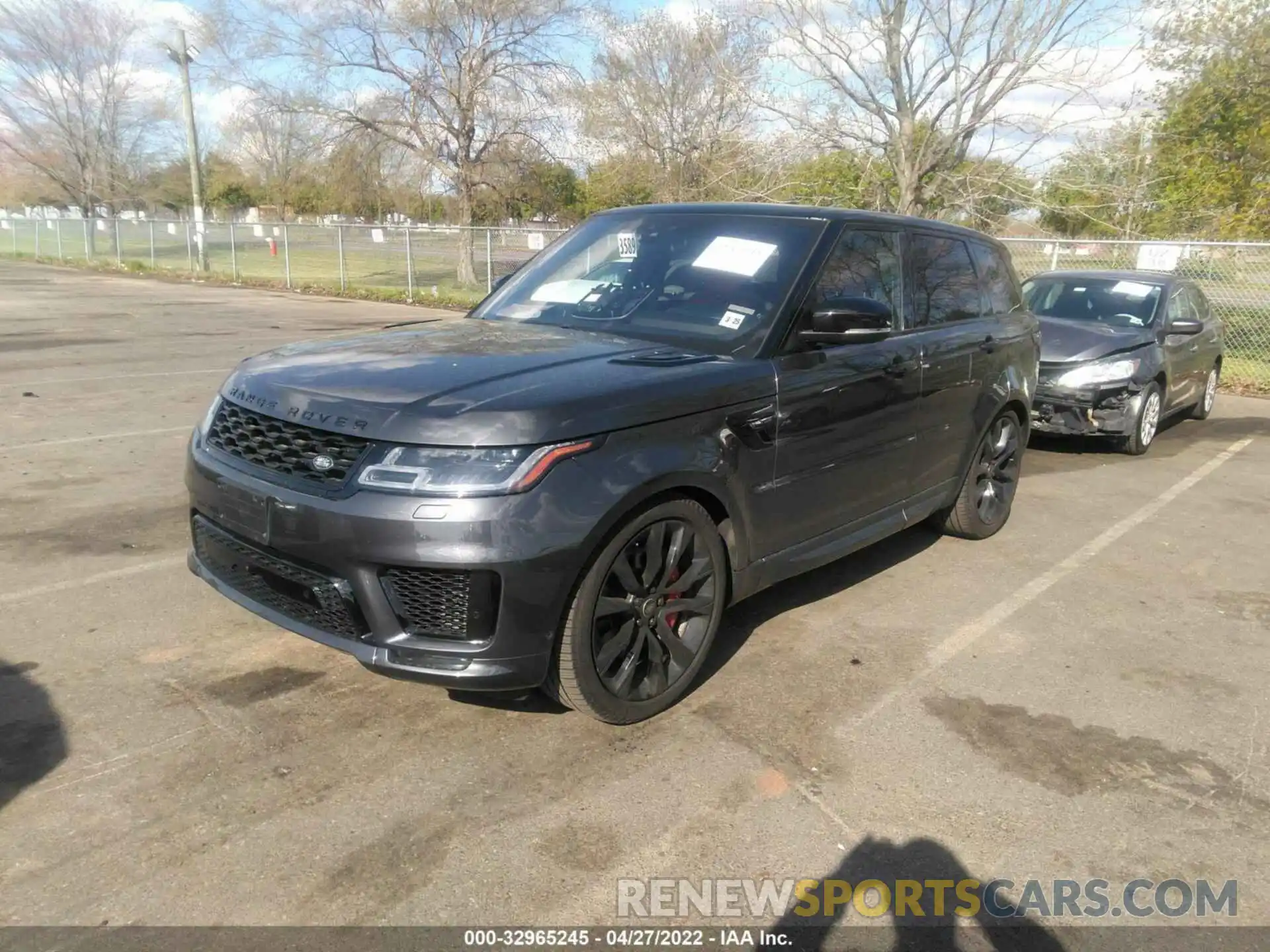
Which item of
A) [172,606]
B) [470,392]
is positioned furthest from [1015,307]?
[172,606]

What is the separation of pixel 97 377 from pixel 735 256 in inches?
341

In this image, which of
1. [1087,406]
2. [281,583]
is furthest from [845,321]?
[1087,406]

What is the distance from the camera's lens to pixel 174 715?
3242 millimetres

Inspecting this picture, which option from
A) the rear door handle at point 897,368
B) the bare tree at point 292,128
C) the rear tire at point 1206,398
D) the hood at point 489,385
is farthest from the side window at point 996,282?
the bare tree at point 292,128

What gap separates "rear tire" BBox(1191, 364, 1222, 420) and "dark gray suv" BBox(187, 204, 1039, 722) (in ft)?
22.7

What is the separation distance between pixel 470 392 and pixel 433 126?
25.6m

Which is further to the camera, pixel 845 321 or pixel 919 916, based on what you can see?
pixel 845 321

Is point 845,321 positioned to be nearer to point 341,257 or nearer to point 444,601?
point 444,601

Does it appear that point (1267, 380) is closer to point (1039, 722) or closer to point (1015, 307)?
point (1015, 307)

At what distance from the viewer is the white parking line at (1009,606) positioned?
365 cm

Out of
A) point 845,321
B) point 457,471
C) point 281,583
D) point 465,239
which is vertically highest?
point 465,239

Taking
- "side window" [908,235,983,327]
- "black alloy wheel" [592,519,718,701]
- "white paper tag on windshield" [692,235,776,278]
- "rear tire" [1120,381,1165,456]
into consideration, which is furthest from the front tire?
"rear tire" [1120,381,1165,456]

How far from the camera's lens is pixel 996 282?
5598 millimetres
